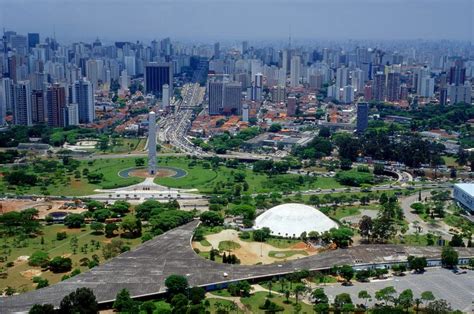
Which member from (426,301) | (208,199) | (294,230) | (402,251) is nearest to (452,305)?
(426,301)

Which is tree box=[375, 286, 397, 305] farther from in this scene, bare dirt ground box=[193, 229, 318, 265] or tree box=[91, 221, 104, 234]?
tree box=[91, 221, 104, 234]

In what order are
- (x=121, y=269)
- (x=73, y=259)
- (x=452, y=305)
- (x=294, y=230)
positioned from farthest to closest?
(x=294, y=230), (x=73, y=259), (x=121, y=269), (x=452, y=305)

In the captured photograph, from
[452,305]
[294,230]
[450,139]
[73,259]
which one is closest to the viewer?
[452,305]

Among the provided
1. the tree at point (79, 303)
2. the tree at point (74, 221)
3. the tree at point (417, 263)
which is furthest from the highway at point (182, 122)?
the tree at point (79, 303)

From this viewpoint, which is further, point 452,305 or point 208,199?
point 208,199

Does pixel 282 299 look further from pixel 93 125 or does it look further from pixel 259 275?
pixel 93 125
